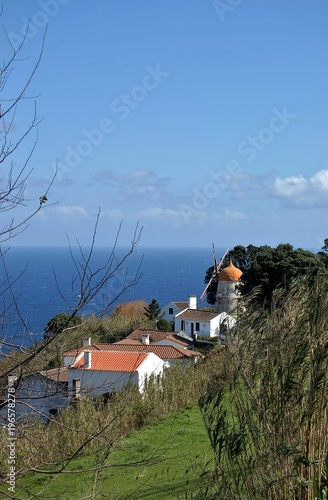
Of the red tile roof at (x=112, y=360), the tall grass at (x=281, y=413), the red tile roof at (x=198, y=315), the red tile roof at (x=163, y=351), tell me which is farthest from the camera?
the red tile roof at (x=198, y=315)

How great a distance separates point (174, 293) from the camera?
84.6 meters

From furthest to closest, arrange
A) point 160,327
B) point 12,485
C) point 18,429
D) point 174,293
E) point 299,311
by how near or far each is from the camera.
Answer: point 174,293 < point 160,327 < point 299,311 < point 12,485 < point 18,429

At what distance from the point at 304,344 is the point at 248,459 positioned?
0.96m

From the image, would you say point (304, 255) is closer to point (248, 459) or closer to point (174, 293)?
point (248, 459)

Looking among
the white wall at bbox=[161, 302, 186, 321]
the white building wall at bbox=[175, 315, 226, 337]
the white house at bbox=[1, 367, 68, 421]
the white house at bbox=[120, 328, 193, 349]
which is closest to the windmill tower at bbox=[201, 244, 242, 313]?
the white building wall at bbox=[175, 315, 226, 337]

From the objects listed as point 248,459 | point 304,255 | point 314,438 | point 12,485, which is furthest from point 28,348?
point 304,255

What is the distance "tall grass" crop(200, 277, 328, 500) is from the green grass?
2.04 m

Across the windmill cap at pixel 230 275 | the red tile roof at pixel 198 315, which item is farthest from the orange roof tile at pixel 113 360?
the windmill cap at pixel 230 275

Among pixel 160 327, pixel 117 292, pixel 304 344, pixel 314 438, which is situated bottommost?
pixel 160 327

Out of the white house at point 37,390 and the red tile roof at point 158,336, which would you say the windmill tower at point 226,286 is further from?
the white house at point 37,390

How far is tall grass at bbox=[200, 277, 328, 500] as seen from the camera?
14.2 ft

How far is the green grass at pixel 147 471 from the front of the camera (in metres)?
7.41

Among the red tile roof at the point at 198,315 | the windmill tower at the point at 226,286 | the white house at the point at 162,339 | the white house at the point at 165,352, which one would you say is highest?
the windmill tower at the point at 226,286

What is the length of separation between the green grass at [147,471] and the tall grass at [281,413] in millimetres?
2038
